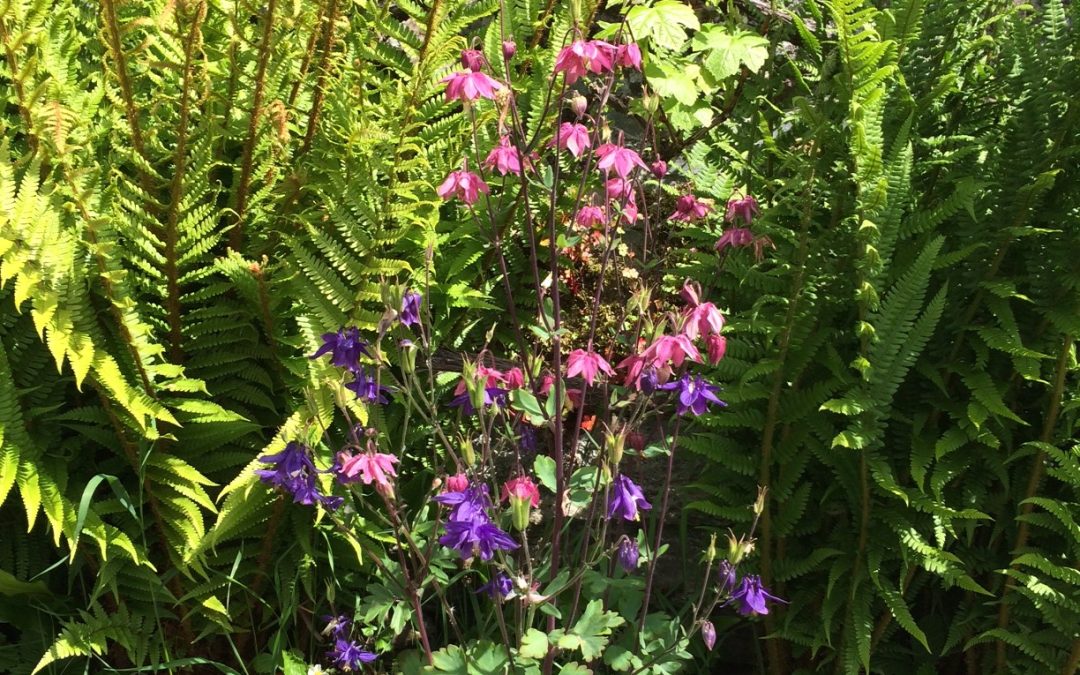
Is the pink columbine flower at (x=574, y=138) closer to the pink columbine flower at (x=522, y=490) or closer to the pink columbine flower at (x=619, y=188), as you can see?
the pink columbine flower at (x=619, y=188)

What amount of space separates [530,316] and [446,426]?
1.22 feet

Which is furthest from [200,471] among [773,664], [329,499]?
[773,664]

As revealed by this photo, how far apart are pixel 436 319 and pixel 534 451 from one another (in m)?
0.46

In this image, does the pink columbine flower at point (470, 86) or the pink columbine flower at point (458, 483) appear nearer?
the pink columbine flower at point (470, 86)

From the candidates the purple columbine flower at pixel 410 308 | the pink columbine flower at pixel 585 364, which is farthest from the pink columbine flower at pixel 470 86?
the pink columbine flower at pixel 585 364

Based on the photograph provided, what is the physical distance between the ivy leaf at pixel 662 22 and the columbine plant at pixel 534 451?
25cm

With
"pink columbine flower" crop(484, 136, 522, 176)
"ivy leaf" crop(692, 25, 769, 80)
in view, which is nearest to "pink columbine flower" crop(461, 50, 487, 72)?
"pink columbine flower" crop(484, 136, 522, 176)

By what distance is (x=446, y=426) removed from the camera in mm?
2467

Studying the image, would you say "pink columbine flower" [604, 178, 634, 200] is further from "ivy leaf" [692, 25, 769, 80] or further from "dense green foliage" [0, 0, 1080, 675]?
"ivy leaf" [692, 25, 769, 80]

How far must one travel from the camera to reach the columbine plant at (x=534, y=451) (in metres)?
1.56

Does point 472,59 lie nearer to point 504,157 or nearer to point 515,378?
point 504,157

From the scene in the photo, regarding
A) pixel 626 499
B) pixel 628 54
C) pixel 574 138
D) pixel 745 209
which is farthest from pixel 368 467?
pixel 745 209

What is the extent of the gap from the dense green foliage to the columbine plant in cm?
15

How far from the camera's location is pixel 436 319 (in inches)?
92.1
